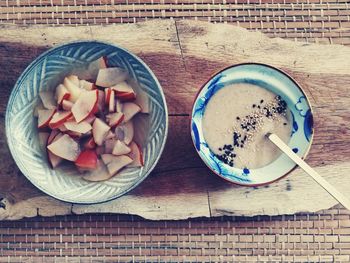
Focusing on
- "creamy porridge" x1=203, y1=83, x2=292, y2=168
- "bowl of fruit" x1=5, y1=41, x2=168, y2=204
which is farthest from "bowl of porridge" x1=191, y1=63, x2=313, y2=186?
"bowl of fruit" x1=5, y1=41, x2=168, y2=204

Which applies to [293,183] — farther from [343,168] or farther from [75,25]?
[75,25]

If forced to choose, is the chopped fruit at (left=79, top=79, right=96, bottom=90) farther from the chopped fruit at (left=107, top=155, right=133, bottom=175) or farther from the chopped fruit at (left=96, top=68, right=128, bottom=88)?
the chopped fruit at (left=107, top=155, right=133, bottom=175)

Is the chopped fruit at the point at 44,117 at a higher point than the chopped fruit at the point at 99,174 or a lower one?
higher

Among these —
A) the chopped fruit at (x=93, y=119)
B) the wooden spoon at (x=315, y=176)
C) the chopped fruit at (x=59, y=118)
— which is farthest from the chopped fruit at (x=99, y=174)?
the wooden spoon at (x=315, y=176)

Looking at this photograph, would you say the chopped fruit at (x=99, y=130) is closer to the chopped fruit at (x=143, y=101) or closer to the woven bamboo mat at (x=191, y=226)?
the chopped fruit at (x=143, y=101)

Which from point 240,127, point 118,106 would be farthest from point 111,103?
point 240,127

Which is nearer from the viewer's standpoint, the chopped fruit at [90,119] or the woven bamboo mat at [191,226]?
the chopped fruit at [90,119]
